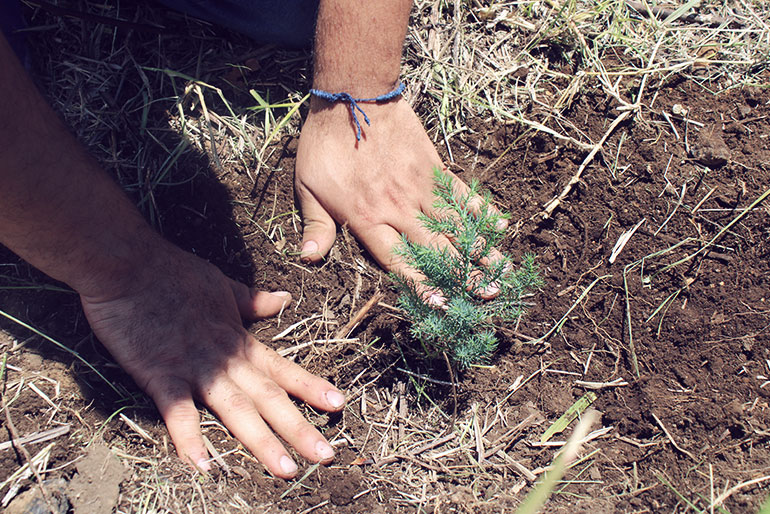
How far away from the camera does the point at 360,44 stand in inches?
91.4

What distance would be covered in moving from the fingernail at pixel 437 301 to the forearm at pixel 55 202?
1153mm

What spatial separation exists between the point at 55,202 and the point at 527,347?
187 cm

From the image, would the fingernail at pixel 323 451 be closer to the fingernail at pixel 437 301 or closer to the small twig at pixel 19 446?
the fingernail at pixel 437 301

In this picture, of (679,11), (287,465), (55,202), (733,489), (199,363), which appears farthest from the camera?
(679,11)

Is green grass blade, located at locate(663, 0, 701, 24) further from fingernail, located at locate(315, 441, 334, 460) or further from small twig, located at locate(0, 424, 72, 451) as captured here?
small twig, located at locate(0, 424, 72, 451)

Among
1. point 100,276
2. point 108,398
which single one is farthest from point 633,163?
point 108,398

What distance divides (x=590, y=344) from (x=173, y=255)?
178 centimetres

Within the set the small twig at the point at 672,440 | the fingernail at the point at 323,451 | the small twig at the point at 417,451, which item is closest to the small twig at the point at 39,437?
the fingernail at the point at 323,451

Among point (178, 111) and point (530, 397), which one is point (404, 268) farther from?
point (178, 111)

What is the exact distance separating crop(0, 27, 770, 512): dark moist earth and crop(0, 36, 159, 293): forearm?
352mm

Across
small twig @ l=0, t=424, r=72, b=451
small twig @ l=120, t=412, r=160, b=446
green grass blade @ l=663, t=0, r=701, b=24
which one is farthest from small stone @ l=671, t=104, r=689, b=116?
small twig @ l=0, t=424, r=72, b=451

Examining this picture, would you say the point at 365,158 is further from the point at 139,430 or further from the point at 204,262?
the point at 139,430

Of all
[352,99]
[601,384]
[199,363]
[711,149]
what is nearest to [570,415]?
[601,384]

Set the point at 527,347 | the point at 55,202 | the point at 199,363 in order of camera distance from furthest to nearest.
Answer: the point at 527,347 < the point at 199,363 < the point at 55,202
